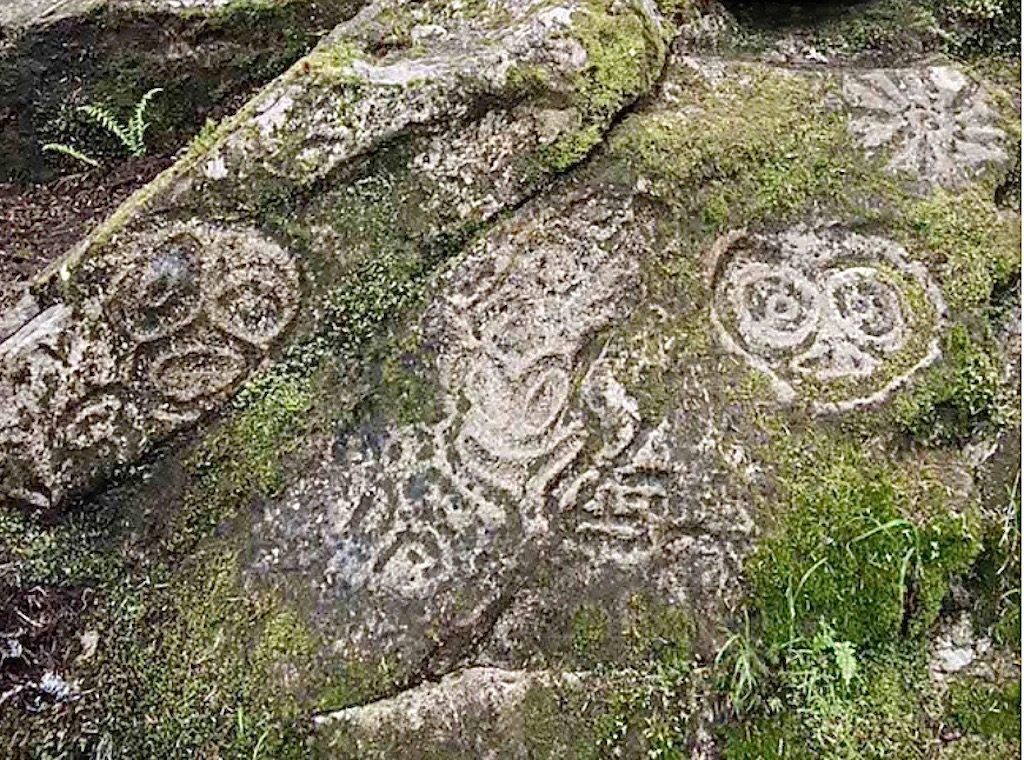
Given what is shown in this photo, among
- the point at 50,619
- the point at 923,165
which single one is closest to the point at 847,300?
the point at 923,165

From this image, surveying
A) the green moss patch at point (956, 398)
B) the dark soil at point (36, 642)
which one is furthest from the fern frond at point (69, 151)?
the green moss patch at point (956, 398)

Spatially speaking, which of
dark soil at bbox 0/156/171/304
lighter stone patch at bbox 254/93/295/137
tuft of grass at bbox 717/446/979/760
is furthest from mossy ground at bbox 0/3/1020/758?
dark soil at bbox 0/156/171/304

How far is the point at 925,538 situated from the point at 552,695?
2.69ft

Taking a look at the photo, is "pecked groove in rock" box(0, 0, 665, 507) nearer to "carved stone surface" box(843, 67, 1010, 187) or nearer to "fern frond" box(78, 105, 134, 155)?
"carved stone surface" box(843, 67, 1010, 187)

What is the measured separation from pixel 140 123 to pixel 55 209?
40 cm

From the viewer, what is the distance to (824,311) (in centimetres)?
247

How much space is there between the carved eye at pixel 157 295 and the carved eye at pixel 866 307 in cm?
140

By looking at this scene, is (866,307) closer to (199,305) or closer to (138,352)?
(199,305)

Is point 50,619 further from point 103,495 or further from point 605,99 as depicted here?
point 605,99

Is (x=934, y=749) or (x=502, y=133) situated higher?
(x=502, y=133)

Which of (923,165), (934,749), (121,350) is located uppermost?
(121,350)

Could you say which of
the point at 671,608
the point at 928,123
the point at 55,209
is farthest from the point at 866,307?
the point at 55,209

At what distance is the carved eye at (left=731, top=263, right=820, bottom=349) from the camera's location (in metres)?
2.45

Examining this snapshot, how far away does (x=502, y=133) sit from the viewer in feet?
8.30
